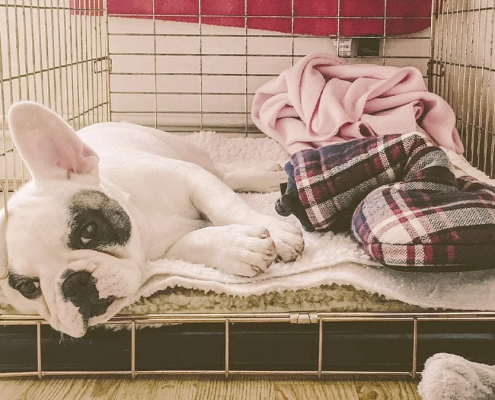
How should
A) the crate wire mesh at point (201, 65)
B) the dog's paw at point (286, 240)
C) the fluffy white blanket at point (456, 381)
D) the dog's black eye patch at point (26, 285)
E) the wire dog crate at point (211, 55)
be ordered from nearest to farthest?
the fluffy white blanket at point (456, 381) → the dog's black eye patch at point (26, 285) → the dog's paw at point (286, 240) → the wire dog crate at point (211, 55) → the crate wire mesh at point (201, 65)

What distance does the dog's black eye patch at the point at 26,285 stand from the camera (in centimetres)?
103

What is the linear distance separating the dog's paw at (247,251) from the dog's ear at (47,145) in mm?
257

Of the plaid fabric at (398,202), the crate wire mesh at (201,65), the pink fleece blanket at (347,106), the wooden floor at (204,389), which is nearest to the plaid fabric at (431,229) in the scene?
the plaid fabric at (398,202)

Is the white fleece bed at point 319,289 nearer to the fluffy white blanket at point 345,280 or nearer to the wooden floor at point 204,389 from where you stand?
the fluffy white blanket at point 345,280

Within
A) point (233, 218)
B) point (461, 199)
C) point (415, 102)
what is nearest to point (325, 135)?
point (415, 102)

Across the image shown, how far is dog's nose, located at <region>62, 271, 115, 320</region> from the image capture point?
1019 mm

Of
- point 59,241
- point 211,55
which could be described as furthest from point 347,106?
point 59,241

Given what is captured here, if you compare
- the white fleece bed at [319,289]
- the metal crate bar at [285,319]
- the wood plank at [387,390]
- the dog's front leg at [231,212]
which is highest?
the dog's front leg at [231,212]

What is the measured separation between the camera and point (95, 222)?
1.07m

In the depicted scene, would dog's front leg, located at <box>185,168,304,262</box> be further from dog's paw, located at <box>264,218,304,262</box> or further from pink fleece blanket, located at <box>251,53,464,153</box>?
pink fleece blanket, located at <box>251,53,464,153</box>

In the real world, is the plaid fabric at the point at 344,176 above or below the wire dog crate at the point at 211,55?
below

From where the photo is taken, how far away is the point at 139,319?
1087mm

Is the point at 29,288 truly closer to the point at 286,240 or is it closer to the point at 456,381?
the point at 286,240

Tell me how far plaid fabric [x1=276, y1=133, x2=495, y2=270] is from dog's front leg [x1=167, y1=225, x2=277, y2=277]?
0.17 metres
